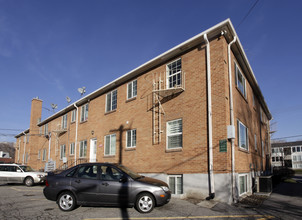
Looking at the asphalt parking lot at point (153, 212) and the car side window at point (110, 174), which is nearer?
the asphalt parking lot at point (153, 212)

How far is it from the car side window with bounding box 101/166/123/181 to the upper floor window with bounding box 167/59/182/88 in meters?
5.68

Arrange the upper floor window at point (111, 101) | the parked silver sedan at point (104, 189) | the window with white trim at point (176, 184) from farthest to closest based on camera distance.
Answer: the upper floor window at point (111, 101)
the window with white trim at point (176, 184)
the parked silver sedan at point (104, 189)

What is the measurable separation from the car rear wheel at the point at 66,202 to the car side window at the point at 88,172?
0.67 meters

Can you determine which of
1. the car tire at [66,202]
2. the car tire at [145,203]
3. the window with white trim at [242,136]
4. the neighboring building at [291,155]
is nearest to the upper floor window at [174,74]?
the window with white trim at [242,136]

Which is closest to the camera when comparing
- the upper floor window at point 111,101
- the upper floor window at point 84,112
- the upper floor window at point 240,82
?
the upper floor window at point 240,82

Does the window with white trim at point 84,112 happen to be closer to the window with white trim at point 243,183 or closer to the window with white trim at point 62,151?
the window with white trim at point 62,151

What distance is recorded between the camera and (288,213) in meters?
7.82

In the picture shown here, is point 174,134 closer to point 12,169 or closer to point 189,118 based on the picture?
point 189,118

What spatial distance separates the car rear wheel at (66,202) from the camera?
25.7ft

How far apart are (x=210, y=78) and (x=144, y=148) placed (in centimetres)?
514

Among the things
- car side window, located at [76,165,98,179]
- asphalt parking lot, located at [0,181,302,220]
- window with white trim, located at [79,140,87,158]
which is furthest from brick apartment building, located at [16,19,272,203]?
car side window, located at [76,165,98,179]

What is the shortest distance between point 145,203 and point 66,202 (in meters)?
2.54

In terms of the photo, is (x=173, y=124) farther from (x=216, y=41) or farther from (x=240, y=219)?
(x=240, y=219)

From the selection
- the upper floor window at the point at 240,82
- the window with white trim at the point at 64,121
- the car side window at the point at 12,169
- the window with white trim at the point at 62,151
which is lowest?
the car side window at the point at 12,169
